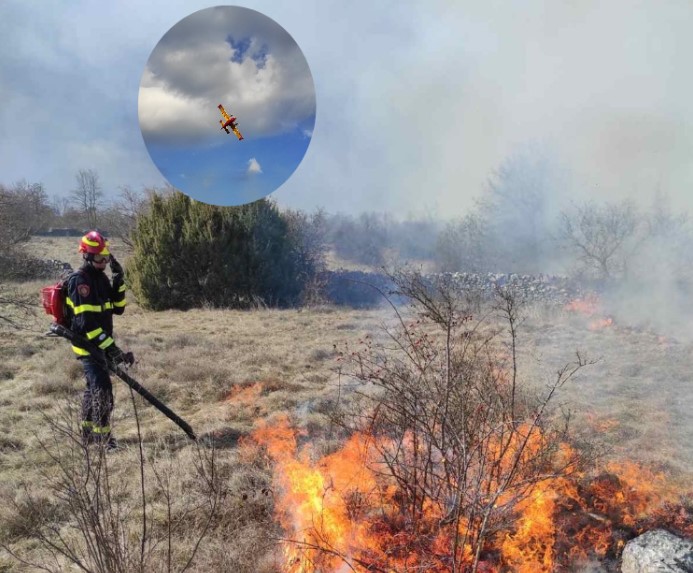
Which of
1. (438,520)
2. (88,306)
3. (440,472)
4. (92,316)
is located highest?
(88,306)

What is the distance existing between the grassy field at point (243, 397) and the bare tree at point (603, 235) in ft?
7.40

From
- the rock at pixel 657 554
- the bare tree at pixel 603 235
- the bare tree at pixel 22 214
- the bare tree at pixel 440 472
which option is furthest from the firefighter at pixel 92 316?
the bare tree at pixel 603 235

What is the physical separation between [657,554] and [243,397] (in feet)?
17.5

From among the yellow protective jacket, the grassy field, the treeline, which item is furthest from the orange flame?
the treeline

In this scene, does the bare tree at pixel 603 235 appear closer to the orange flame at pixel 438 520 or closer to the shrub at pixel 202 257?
the shrub at pixel 202 257

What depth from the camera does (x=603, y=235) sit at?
13.8m

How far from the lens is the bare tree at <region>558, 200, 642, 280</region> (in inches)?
519

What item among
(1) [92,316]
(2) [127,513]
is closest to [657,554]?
(2) [127,513]

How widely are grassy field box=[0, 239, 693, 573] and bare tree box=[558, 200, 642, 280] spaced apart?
2256mm

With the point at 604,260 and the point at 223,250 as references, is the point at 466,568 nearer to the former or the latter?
the point at 604,260

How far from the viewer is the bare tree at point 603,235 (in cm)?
1317

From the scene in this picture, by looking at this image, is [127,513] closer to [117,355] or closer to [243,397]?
[117,355]

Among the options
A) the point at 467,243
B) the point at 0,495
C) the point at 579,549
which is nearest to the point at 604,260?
the point at 467,243

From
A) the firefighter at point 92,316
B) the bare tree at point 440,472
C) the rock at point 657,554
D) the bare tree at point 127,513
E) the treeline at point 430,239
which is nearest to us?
the bare tree at point 440,472
